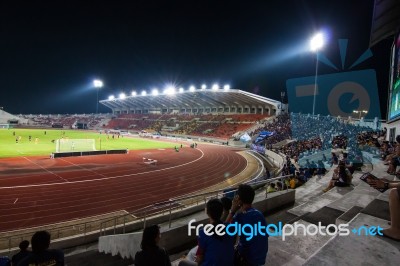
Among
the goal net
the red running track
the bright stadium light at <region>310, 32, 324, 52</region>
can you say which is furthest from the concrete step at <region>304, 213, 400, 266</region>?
the goal net

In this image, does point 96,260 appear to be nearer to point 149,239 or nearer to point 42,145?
point 149,239

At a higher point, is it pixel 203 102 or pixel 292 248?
pixel 203 102

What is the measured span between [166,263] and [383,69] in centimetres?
3971

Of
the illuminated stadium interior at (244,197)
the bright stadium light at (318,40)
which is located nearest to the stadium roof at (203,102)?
the illuminated stadium interior at (244,197)

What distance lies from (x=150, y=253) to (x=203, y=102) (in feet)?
222

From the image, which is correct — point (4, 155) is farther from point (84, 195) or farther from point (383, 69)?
point (383, 69)

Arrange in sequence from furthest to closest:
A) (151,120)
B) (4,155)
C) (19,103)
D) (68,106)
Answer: (68,106)
(19,103)
(151,120)
(4,155)

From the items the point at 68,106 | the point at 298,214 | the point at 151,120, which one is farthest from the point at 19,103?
the point at 298,214

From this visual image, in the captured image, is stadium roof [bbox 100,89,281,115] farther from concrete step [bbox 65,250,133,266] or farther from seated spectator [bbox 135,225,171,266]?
seated spectator [bbox 135,225,171,266]

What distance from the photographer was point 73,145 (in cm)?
2900

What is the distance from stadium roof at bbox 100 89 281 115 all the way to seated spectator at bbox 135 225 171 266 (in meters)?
51.2

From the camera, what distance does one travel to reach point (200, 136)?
5831cm

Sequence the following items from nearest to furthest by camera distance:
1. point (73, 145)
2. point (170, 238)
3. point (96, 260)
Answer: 1. point (170, 238)
2. point (96, 260)
3. point (73, 145)

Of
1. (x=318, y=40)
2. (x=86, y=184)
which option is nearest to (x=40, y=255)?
(x=86, y=184)
